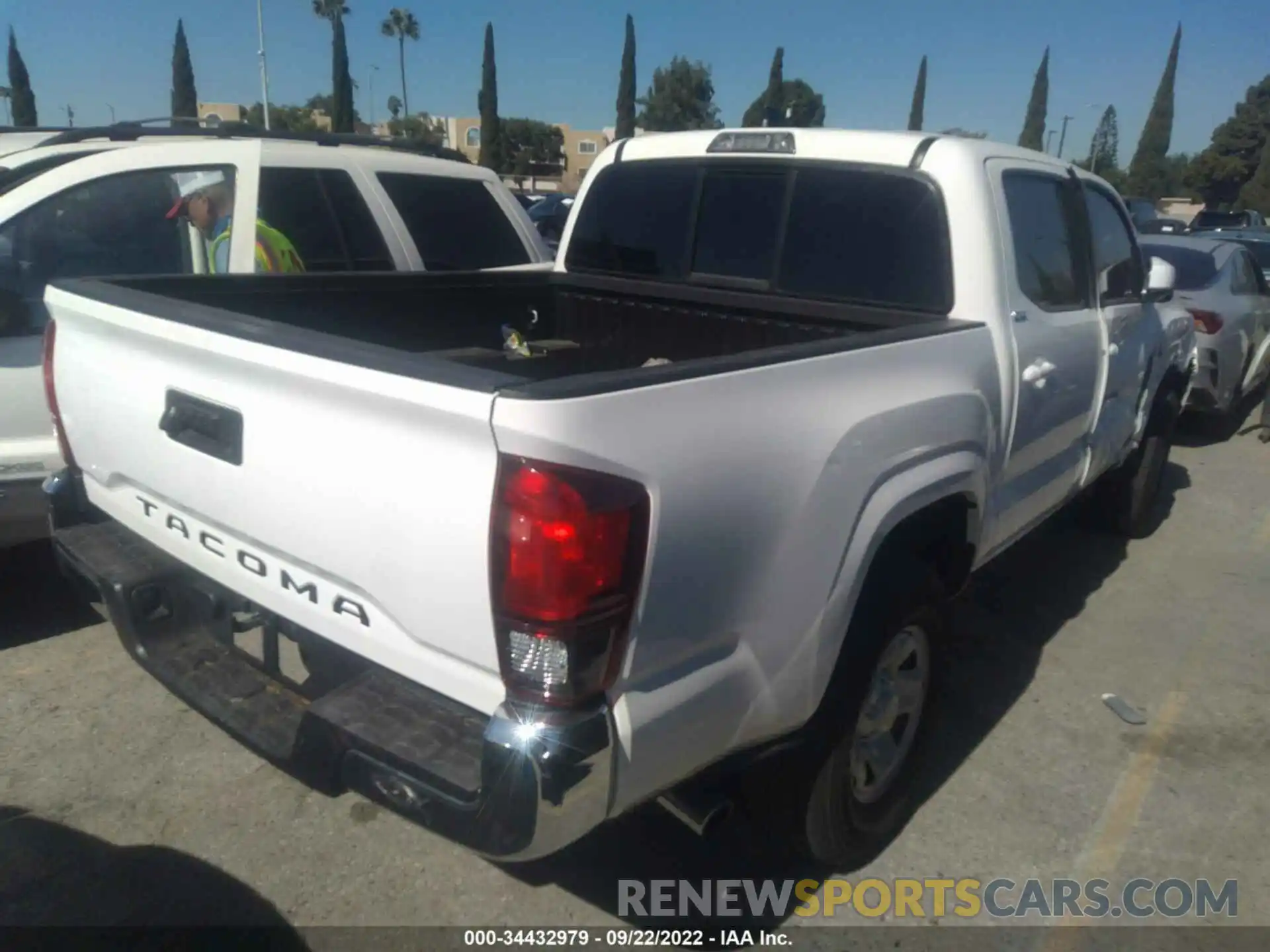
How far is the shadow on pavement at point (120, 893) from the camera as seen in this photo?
2.53m

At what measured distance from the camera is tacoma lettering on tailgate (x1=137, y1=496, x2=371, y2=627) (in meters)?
2.06

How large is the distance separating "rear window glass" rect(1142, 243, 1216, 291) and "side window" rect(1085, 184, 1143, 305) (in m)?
3.63

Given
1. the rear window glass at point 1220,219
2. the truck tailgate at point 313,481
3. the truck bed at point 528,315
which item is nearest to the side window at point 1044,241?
the truck bed at point 528,315

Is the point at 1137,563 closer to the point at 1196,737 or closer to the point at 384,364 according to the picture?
the point at 1196,737

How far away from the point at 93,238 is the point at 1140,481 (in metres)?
5.62

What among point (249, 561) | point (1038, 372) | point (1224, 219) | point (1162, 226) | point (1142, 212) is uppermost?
point (1142, 212)

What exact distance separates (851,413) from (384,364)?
42.7 inches

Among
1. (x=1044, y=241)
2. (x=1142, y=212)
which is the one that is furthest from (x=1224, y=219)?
(x=1044, y=241)

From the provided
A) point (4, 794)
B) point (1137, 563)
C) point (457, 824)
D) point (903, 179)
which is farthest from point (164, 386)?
point (1137, 563)

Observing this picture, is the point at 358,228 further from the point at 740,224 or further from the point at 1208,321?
the point at 1208,321

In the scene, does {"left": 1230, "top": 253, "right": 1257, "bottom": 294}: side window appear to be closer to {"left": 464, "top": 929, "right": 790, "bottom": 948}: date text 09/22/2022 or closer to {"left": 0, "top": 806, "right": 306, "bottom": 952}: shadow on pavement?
{"left": 464, "top": 929, "right": 790, "bottom": 948}: date text 09/22/2022

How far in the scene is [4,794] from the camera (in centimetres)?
305

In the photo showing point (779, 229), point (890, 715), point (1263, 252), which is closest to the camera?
point (890, 715)

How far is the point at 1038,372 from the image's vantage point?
3355 millimetres
